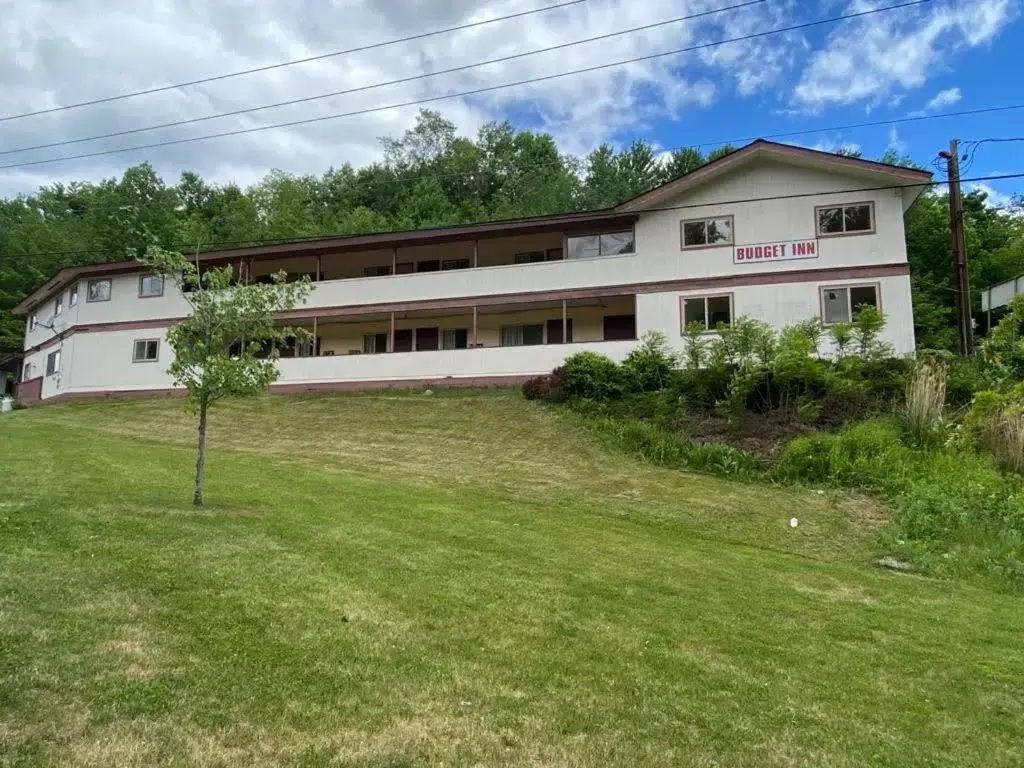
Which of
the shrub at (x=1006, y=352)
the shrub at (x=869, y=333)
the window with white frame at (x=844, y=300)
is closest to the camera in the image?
the shrub at (x=1006, y=352)

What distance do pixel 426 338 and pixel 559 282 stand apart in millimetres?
7143

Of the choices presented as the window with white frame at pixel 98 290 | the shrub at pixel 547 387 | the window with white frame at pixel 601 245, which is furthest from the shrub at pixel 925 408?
the window with white frame at pixel 98 290

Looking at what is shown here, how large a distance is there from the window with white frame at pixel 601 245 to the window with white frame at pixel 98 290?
66.4 feet

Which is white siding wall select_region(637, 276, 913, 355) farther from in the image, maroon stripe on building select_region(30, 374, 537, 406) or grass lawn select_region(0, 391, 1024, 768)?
grass lawn select_region(0, 391, 1024, 768)

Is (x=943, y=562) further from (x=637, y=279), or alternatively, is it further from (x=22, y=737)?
(x=637, y=279)

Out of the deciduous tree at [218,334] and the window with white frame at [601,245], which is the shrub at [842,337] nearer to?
the window with white frame at [601,245]

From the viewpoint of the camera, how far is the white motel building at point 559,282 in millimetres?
22875

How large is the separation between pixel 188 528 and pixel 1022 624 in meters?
9.00

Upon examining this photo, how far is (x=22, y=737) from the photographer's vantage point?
3627 millimetres

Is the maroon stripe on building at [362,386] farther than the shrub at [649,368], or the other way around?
the maroon stripe on building at [362,386]

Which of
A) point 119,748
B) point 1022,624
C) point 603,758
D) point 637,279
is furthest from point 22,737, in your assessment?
point 637,279

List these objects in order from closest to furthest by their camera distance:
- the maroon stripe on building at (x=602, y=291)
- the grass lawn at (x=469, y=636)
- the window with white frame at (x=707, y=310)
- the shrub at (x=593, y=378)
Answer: the grass lawn at (x=469, y=636), the shrub at (x=593, y=378), the maroon stripe on building at (x=602, y=291), the window with white frame at (x=707, y=310)

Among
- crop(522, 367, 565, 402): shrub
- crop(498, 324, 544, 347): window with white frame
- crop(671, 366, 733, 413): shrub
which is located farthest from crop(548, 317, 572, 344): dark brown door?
crop(671, 366, 733, 413): shrub

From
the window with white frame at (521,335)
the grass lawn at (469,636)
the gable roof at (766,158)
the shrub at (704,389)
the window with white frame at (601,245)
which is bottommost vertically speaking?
the grass lawn at (469,636)
